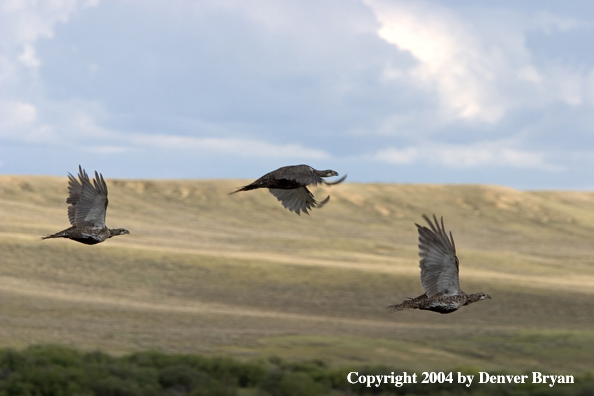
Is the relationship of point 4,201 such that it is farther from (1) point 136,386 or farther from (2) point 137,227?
(1) point 136,386

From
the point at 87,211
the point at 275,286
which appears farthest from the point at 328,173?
the point at 275,286

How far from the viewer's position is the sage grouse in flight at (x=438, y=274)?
386 inches

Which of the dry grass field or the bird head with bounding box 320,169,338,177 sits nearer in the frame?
the bird head with bounding box 320,169,338,177

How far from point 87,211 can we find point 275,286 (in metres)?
45.3

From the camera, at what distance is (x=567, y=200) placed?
445 ft

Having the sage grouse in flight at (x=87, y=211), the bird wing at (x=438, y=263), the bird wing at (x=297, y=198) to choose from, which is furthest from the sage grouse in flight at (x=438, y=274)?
the sage grouse in flight at (x=87, y=211)

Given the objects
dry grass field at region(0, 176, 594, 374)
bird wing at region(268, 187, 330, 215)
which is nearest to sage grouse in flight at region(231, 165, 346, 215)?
bird wing at region(268, 187, 330, 215)

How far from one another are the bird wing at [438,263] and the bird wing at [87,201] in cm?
420

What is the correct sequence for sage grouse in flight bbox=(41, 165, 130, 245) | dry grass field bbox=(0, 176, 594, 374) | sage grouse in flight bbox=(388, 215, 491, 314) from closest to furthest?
sage grouse in flight bbox=(388, 215, 491, 314) < sage grouse in flight bbox=(41, 165, 130, 245) < dry grass field bbox=(0, 176, 594, 374)

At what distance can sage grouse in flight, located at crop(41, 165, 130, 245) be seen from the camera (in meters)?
11.2

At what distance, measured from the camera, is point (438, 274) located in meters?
9.94

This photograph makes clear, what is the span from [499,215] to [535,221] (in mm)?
4919
